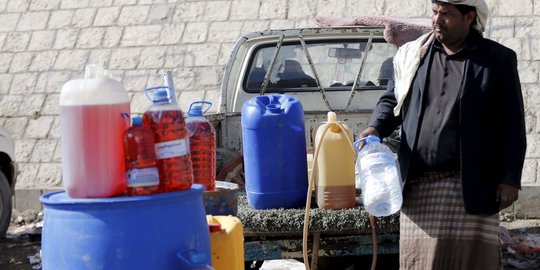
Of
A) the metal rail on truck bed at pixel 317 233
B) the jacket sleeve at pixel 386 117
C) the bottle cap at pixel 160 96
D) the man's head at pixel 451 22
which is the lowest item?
the metal rail on truck bed at pixel 317 233

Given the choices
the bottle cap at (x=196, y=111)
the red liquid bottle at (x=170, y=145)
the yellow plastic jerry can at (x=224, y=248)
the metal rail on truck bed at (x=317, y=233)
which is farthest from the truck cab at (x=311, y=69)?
the red liquid bottle at (x=170, y=145)

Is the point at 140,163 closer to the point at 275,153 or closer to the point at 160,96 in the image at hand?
the point at 160,96

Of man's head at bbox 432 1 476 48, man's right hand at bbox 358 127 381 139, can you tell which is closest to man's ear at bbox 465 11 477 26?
man's head at bbox 432 1 476 48

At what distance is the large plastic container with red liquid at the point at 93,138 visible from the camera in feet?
9.90

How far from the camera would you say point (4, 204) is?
8438 millimetres

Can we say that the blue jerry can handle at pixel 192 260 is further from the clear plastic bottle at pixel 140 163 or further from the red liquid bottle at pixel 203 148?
the red liquid bottle at pixel 203 148

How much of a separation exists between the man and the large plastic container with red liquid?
1.57m

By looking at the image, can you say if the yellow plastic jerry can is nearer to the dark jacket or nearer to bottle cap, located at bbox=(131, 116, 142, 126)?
bottle cap, located at bbox=(131, 116, 142, 126)

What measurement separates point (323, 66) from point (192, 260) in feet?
13.8

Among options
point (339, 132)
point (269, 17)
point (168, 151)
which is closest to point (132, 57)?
point (269, 17)

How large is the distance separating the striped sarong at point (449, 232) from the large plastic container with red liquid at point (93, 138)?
1.58 m

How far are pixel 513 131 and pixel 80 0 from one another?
880 centimetres

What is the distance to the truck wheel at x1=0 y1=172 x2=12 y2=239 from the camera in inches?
332

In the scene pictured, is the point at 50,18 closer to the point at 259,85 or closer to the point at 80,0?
the point at 80,0
